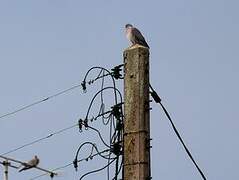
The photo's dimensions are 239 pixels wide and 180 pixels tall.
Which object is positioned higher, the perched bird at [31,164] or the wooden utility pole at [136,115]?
the perched bird at [31,164]

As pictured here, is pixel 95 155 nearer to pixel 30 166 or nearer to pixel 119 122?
pixel 119 122

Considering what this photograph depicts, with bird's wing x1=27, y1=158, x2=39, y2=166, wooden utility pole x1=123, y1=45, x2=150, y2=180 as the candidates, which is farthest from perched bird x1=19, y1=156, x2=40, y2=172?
wooden utility pole x1=123, y1=45, x2=150, y2=180

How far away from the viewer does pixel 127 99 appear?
921cm

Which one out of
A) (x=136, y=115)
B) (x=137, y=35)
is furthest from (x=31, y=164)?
(x=136, y=115)

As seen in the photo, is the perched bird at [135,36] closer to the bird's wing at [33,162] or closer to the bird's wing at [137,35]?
the bird's wing at [137,35]

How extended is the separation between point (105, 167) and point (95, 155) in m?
0.52

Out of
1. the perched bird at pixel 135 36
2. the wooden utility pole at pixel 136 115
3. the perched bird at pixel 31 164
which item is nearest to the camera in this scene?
the wooden utility pole at pixel 136 115

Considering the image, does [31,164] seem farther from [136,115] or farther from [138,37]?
[136,115]

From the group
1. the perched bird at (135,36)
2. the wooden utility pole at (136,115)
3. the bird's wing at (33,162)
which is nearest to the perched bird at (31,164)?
the bird's wing at (33,162)

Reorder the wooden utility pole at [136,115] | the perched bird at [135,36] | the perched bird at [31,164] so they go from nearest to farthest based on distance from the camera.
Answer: the wooden utility pole at [136,115], the perched bird at [135,36], the perched bird at [31,164]

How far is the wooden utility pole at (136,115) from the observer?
8.79 m

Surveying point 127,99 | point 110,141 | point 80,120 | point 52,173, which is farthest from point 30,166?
point 127,99

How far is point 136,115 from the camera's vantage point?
907 cm

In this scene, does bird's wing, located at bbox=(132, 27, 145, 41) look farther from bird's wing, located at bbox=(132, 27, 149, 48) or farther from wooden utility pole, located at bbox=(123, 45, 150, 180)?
wooden utility pole, located at bbox=(123, 45, 150, 180)
